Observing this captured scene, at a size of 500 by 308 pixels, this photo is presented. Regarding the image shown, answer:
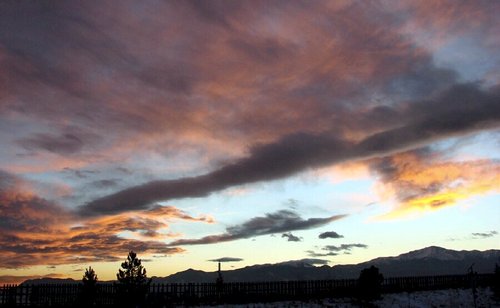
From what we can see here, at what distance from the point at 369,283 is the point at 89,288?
3191 cm

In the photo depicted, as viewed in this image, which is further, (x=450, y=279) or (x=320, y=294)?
(x=450, y=279)

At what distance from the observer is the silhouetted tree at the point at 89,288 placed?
3847 centimetres

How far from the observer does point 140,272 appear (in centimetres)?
3434

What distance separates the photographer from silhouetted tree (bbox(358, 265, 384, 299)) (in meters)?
54.8

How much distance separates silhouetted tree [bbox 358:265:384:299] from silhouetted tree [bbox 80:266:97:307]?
99.8 ft

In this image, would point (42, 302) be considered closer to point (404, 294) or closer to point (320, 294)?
point (320, 294)

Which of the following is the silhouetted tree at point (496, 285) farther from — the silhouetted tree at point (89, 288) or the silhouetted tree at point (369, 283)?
the silhouetted tree at point (89, 288)

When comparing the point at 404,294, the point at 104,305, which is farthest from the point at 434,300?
the point at 104,305

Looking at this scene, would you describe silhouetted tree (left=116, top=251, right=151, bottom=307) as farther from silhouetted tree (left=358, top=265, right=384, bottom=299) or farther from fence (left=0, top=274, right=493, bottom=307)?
silhouetted tree (left=358, top=265, right=384, bottom=299)

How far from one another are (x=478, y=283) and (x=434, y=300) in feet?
70.4

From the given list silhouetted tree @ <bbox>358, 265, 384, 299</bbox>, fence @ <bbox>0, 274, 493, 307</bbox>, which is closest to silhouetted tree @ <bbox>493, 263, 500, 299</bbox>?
fence @ <bbox>0, 274, 493, 307</bbox>

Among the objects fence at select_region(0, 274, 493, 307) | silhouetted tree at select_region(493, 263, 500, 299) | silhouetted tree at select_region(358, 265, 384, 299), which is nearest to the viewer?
fence at select_region(0, 274, 493, 307)

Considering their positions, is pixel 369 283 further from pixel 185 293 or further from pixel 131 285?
pixel 131 285

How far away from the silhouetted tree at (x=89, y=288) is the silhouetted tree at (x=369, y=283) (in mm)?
30406
